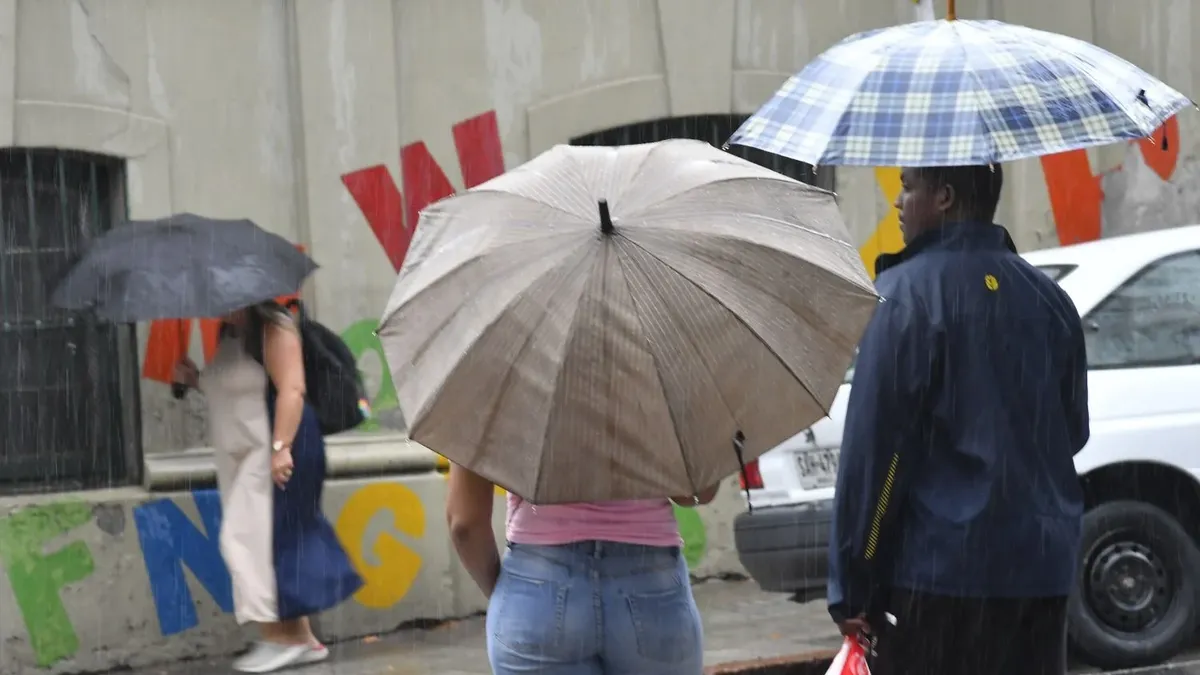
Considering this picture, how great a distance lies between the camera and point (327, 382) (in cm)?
827

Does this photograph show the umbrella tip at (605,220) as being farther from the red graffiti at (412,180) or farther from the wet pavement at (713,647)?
the red graffiti at (412,180)

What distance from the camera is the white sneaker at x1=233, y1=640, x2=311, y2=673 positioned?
26.8ft

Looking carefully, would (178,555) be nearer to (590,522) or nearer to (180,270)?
(180,270)

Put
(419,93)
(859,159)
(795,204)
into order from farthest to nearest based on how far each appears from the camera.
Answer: (419,93)
(859,159)
(795,204)

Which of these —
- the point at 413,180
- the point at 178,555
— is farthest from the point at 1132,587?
the point at 178,555

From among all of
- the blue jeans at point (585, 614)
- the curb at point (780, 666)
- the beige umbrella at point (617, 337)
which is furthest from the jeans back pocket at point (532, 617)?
the curb at point (780, 666)

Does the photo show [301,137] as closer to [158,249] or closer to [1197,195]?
[158,249]

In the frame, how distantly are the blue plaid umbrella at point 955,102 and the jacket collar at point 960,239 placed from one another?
145 mm

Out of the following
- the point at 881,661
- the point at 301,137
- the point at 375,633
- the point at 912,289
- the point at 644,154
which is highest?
the point at 301,137

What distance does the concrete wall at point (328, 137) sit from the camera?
329 inches

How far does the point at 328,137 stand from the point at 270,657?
280 cm

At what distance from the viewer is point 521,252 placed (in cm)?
303

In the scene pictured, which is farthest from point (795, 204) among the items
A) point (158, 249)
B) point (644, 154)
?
point (158, 249)

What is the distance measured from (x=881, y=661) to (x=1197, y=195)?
8362 millimetres
